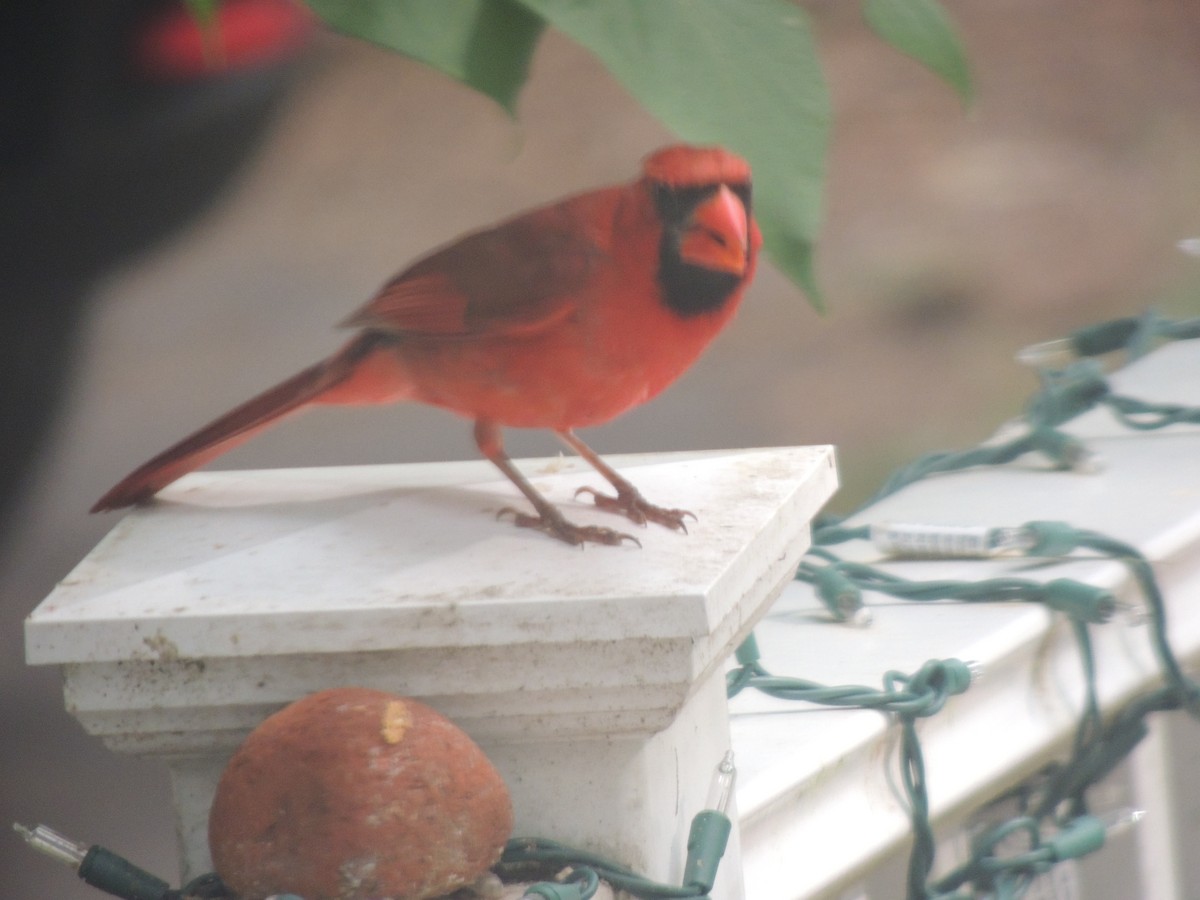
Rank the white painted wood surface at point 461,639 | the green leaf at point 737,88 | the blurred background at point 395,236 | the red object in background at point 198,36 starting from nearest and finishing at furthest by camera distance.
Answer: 1. the green leaf at point 737,88
2. the white painted wood surface at point 461,639
3. the red object in background at point 198,36
4. the blurred background at point 395,236

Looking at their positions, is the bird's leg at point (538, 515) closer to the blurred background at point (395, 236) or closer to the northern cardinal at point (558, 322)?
the northern cardinal at point (558, 322)

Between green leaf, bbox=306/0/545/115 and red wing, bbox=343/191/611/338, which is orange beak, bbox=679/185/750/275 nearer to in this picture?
red wing, bbox=343/191/611/338

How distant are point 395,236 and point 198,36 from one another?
73 centimetres

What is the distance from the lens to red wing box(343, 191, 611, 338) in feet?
1.89

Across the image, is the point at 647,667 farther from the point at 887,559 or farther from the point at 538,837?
the point at 887,559

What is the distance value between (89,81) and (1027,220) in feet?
6.60

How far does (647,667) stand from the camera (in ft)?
1.59

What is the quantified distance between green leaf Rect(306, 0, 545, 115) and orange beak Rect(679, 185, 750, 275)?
148 mm

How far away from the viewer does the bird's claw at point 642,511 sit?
0.57 meters

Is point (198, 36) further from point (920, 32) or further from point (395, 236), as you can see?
point (920, 32)

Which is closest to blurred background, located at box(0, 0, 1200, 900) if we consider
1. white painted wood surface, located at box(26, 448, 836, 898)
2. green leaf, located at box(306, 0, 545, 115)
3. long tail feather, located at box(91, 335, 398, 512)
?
long tail feather, located at box(91, 335, 398, 512)

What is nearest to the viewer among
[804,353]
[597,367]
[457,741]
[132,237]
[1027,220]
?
[457,741]

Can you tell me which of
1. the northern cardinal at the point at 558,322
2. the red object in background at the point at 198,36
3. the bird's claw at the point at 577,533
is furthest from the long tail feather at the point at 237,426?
the red object in background at the point at 198,36

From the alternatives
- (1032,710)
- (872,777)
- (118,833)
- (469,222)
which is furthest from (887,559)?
(469,222)
